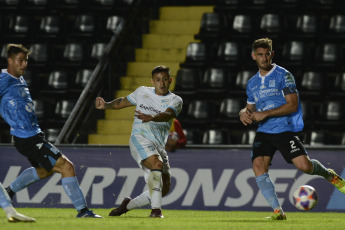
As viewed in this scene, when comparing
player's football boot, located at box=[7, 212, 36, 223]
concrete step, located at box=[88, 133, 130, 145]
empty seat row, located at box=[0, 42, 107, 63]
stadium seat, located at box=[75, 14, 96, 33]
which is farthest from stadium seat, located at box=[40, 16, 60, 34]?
player's football boot, located at box=[7, 212, 36, 223]

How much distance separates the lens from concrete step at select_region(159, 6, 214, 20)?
52.2 feet

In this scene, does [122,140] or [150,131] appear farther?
[122,140]

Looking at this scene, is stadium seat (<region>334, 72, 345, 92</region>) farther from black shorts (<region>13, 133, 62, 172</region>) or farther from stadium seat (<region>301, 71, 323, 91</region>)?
black shorts (<region>13, 133, 62, 172</region>)

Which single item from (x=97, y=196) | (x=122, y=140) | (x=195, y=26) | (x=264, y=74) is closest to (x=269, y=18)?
(x=195, y=26)

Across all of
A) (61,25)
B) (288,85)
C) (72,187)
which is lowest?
(72,187)

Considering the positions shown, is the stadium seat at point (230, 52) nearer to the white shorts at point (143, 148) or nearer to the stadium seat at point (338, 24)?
the stadium seat at point (338, 24)

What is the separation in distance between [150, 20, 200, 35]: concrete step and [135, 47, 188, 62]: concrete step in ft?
1.99

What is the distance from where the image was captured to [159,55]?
1525 centimetres

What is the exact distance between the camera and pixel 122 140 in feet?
43.9

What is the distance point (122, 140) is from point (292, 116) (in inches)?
191

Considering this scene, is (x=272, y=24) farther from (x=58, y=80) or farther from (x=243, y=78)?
(x=58, y=80)

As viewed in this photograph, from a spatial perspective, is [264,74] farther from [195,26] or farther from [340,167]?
[195,26]

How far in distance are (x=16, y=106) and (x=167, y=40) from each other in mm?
7284

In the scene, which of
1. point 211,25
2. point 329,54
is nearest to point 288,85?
point 329,54
